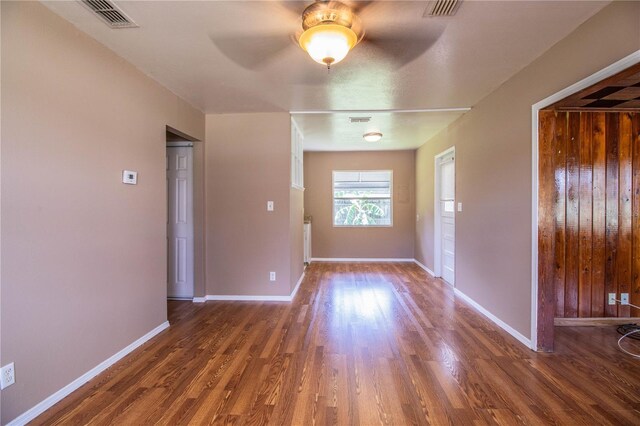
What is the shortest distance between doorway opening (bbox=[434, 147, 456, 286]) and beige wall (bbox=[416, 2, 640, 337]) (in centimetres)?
52

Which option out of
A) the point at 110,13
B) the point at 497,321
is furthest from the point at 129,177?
the point at 497,321

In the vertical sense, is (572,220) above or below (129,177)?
below

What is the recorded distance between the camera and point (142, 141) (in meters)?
2.64

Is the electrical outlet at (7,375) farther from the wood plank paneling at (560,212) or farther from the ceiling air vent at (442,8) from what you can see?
the wood plank paneling at (560,212)

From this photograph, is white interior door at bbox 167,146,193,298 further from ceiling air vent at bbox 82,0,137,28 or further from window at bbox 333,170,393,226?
window at bbox 333,170,393,226

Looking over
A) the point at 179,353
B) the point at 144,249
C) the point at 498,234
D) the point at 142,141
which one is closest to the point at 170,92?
the point at 142,141

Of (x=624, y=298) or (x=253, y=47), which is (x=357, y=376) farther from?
(x=624, y=298)

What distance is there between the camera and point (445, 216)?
16.2 feet

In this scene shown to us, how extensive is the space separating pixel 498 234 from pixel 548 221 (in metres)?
0.63

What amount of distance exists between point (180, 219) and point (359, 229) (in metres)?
3.78

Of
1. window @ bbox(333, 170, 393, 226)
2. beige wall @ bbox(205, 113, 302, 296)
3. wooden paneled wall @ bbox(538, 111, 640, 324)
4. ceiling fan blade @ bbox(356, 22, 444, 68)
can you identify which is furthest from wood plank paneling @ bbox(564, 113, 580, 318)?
window @ bbox(333, 170, 393, 226)

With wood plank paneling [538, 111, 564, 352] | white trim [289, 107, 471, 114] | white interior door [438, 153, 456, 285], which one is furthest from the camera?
white interior door [438, 153, 456, 285]

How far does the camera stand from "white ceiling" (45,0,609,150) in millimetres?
1823

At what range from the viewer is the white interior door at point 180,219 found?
3906 millimetres
